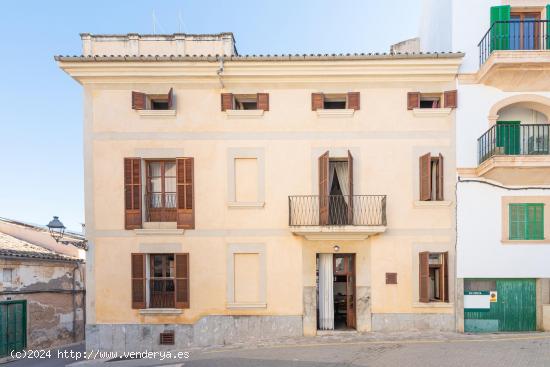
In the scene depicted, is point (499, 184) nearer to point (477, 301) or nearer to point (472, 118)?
point (472, 118)

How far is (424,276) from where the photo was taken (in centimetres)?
1097

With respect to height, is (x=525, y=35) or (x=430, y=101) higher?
(x=525, y=35)

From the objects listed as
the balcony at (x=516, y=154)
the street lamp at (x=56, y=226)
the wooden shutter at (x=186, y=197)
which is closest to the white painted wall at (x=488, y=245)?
the balcony at (x=516, y=154)

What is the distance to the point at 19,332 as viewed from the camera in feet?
47.5

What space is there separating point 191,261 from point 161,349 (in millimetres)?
3033

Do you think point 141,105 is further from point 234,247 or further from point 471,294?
point 471,294

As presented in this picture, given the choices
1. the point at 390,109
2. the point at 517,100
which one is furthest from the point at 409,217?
the point at 517,100

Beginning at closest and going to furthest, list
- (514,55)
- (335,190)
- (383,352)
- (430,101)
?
(383,352), (514,55), (335,190), (430,101)

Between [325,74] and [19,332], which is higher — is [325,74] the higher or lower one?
the higher one

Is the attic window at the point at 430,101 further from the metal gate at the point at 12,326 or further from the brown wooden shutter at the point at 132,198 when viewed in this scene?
the metal gate at the point at 12,326

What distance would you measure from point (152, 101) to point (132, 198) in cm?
355

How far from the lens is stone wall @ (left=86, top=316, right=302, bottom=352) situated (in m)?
11.1

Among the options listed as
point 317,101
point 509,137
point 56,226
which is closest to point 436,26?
point 509,137

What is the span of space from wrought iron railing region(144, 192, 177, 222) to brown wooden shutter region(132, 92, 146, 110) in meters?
2.96
